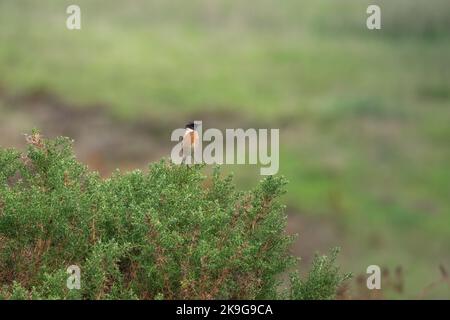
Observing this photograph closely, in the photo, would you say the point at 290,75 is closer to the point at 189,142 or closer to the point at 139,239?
the point at 189,142

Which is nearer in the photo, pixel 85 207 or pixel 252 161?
pixel 85 207

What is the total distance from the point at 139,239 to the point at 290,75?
28702 mm

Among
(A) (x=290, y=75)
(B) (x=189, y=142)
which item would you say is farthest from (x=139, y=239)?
(A) (x=290, y=75)

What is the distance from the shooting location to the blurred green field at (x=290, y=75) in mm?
30625

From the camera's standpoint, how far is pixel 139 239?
8.10m

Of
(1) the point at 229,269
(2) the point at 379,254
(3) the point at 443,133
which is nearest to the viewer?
(1) the point at 229,269

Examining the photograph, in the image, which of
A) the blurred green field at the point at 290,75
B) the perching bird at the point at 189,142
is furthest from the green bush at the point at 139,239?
the blurred green field at the point at 290,75

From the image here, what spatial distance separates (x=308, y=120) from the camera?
34.0 m

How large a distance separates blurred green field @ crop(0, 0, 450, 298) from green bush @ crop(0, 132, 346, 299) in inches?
808

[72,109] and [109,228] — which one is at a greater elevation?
[72,109]

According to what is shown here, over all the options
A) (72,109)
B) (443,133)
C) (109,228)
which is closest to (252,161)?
(443,133)

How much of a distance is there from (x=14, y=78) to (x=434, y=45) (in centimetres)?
1506
